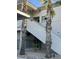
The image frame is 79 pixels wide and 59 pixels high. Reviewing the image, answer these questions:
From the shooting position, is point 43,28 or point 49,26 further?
point 43,28

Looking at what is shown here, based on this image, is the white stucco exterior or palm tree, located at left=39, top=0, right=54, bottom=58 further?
the white stucco exterior

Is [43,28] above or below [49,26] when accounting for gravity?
below

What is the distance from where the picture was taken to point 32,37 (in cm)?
1945

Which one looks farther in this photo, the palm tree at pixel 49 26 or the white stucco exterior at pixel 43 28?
the white stucco exterior at pixel 43 28
